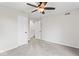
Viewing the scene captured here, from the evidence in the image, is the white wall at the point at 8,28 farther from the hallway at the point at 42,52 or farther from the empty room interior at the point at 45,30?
the hallway at the point at 42,52

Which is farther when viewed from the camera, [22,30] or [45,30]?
[45,30]

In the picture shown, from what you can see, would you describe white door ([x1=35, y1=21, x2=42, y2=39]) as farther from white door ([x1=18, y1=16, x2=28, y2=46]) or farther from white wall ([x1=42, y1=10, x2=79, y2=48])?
white door ([x1=18, y1=16, x2=28, y2=46])

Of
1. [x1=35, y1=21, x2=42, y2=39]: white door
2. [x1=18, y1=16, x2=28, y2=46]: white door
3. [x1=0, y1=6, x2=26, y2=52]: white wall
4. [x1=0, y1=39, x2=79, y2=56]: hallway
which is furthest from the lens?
[x1=35, y1=21, x2=42, y2=39]: white door

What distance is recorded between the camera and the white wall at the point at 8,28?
405 cm

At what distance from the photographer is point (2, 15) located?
4.05 meters

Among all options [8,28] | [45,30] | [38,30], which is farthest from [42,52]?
[38,30]

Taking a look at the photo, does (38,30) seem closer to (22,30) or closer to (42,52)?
(22,30)

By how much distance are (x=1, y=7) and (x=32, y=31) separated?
4.35 metres

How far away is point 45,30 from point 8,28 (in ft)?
10.8

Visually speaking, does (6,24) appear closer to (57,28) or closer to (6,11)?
(6,11)

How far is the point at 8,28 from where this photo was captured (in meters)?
4.38

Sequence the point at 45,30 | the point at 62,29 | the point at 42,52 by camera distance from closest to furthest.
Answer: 1. the point at 42,52
2. the point at 62,29
3. the point at 45,30

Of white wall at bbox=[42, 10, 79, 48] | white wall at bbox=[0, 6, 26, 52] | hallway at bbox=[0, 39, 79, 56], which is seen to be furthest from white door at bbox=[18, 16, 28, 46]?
white wall at bbox=[42, 10, 79, 48]

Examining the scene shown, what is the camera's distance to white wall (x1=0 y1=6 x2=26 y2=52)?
4.05 meters
